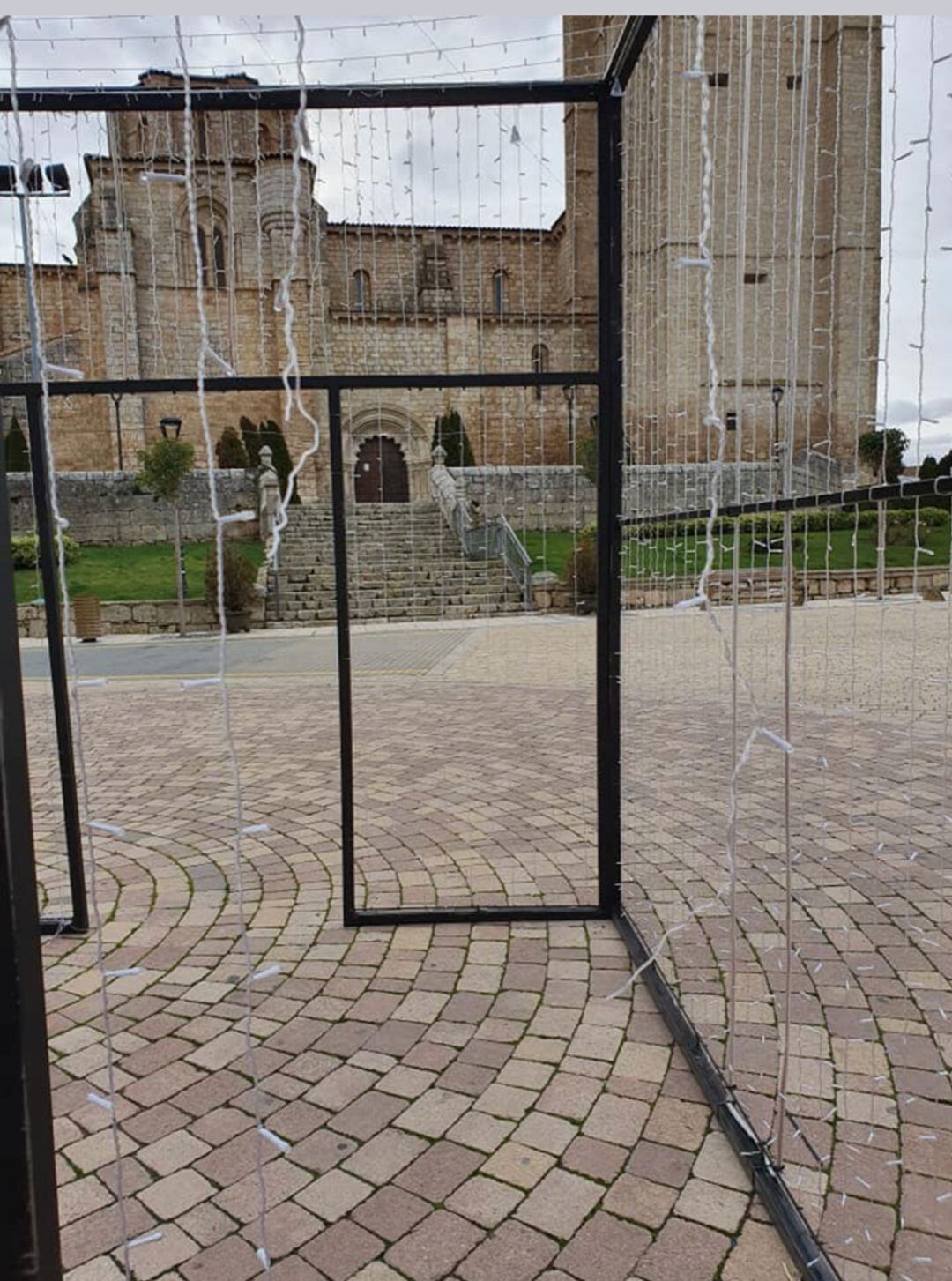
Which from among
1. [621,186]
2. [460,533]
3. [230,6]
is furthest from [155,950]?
[460,533]

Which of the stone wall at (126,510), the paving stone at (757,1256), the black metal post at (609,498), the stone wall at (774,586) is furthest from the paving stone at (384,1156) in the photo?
Result: the stone wall at (126,510)

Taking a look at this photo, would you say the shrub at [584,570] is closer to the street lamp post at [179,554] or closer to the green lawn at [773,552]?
the street lamp post at [179,554]

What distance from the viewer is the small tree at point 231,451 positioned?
27016mm

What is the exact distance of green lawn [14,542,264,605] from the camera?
16.3m

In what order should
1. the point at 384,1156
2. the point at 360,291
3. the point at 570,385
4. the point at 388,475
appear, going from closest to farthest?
the point at 384,1156 → the point at 570,385 → the point at 360,291 → the point at 388,475

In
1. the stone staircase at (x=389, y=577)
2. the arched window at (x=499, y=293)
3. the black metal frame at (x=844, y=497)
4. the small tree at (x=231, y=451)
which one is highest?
the small tree at (x=231, y=451)

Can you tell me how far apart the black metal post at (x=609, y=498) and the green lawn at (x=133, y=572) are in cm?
1378

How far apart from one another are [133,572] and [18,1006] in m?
19.3

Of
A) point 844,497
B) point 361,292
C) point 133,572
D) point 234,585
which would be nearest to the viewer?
point 844,497

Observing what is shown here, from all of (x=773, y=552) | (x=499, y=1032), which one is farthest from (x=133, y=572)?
(x=773, y=552)

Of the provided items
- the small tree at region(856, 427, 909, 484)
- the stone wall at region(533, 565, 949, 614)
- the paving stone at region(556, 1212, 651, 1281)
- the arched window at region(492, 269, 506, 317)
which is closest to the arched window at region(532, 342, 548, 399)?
the stone wall at region(533, 565, 949, 614)

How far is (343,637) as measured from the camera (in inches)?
112

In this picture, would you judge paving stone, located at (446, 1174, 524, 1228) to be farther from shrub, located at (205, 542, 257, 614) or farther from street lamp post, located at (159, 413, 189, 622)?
shrub, located at (205, 542, 257, 614)

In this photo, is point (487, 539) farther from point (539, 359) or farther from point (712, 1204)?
point (712, 1204)
